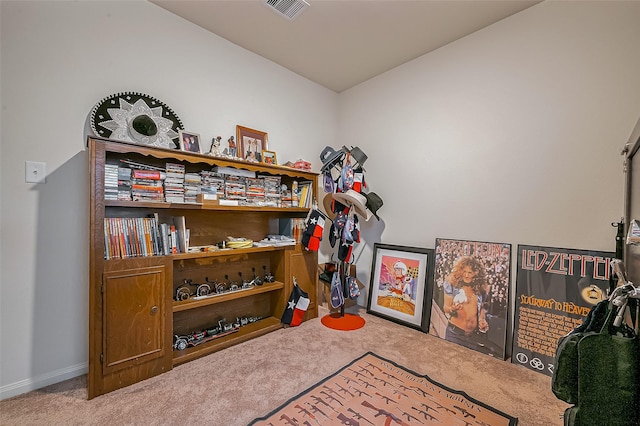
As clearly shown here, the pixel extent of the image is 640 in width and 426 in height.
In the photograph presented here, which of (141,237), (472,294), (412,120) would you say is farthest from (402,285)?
(141,237)

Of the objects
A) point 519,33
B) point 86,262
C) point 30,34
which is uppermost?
point 519,33

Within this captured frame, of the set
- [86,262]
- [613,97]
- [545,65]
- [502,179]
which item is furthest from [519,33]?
[86,262]

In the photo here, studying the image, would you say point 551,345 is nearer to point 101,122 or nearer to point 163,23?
point 101,122

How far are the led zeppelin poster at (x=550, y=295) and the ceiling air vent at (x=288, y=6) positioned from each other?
8.04 ft

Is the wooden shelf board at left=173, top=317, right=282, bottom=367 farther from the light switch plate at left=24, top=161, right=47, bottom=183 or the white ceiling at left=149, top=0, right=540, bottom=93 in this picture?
the white ceiling at left=149, top=0, right=540, bottom=93

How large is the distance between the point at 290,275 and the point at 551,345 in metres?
2.01

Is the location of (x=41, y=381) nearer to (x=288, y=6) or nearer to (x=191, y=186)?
(x=191, y=186)

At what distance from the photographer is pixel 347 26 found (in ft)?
7.36

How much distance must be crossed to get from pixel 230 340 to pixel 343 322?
103 cm

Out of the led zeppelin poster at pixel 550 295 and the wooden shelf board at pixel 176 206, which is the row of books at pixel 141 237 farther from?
the led zeppelin poster at pixel 550 295

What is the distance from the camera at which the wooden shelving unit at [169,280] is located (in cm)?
159

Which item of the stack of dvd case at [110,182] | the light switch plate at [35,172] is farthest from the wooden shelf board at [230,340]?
the light switch plate at [35,172]

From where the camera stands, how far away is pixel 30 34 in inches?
64.9

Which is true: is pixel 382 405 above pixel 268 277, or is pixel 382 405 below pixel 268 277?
below
